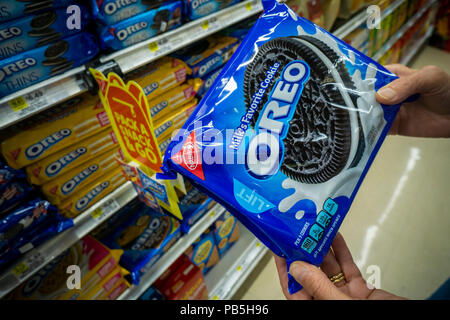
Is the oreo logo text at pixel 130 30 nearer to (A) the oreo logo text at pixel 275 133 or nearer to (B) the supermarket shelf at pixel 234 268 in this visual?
(A) the oreo logo text at pixel 275 133

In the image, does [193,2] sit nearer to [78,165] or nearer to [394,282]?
[78,165]

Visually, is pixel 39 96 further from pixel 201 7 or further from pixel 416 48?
pixel 416 48

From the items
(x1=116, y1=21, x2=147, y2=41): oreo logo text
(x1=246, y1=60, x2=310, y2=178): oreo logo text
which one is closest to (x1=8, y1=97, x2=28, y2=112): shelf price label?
(x1=116, y1=21, x2=147, y2=41): oreo logo text

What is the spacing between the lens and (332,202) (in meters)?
0.68

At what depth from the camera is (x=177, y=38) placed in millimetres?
988

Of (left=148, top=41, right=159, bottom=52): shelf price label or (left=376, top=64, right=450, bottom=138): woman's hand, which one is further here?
(left=148, top=41, right=159, bottom=52): shelf price label

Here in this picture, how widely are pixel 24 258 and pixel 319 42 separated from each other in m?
1.00

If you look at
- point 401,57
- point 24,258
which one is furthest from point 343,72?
point 401,57

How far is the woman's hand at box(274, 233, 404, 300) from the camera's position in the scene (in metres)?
0.64

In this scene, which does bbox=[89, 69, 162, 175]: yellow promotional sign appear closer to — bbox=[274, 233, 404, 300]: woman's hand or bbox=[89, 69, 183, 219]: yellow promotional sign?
bbox=[89, 69, 183, 219]: yellow promotional sign

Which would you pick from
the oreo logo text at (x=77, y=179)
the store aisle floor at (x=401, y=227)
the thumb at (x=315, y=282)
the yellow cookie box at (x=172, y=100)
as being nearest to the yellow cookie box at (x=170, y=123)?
the yellow cookie box at (x=172, y=100)

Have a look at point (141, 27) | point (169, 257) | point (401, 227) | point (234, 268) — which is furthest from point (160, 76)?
point (401, 227)

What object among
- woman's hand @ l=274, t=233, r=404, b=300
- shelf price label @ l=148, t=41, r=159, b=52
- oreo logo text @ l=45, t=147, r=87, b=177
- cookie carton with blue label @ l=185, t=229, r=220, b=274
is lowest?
cookie carton with blue label @ l=185, t=229, r=220, b=274

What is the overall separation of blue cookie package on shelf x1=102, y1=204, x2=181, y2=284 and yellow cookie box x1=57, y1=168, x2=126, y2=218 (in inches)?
9.8
